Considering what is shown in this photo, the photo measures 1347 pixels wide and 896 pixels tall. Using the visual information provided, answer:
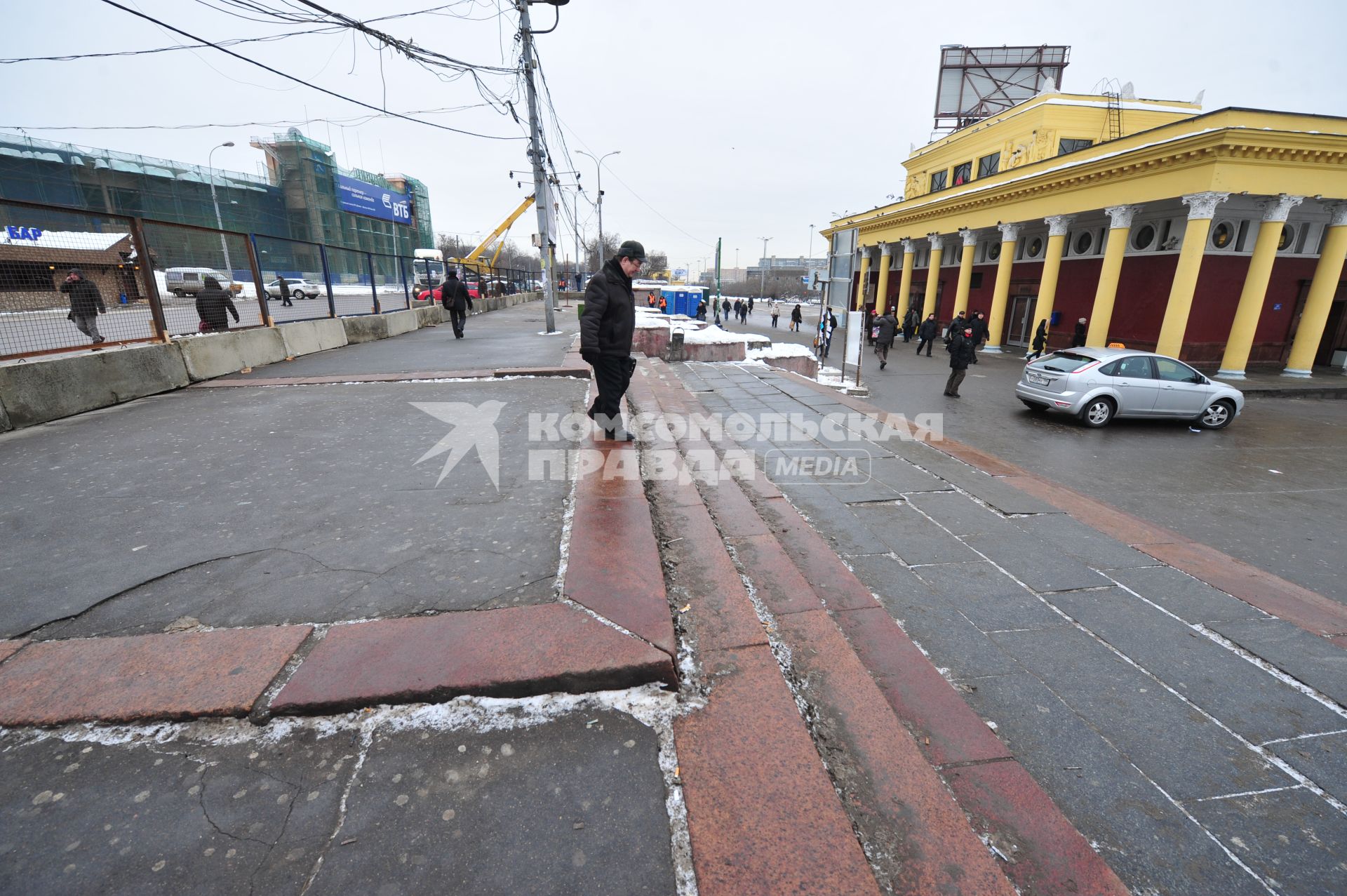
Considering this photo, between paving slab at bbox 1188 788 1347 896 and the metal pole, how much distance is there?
1514 cm

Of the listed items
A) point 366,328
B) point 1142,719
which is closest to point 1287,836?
point 1142,719

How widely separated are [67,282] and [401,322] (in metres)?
9.31

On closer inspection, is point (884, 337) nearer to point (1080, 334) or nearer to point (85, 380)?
point (1080, 334)

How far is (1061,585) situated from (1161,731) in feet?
4.34

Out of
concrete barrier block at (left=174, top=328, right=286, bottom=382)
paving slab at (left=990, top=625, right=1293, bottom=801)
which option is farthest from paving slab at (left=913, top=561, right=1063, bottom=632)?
concrete barrier block at (left=174, top=328, right=286, bottom=382)

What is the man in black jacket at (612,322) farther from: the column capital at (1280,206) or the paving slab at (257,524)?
the column capital at (1280,206)

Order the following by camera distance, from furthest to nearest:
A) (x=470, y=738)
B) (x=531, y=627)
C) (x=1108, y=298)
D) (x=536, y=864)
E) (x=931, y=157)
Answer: (x=931, y=157)
(x=1108, y=298)
(x=531, y=627)
(x=470, y=738)
(x=536, y=864)

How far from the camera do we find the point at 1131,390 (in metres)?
9.90

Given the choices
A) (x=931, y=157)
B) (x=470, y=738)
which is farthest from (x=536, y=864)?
(x=931, y=157)

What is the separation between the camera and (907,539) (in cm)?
416

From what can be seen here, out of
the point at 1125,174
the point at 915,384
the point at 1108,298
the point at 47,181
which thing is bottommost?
the point at 915,384

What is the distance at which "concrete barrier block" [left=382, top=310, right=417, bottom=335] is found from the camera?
48.0 ft

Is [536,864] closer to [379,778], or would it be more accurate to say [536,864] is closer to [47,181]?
[379,778]

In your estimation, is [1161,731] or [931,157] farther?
[931,157]
